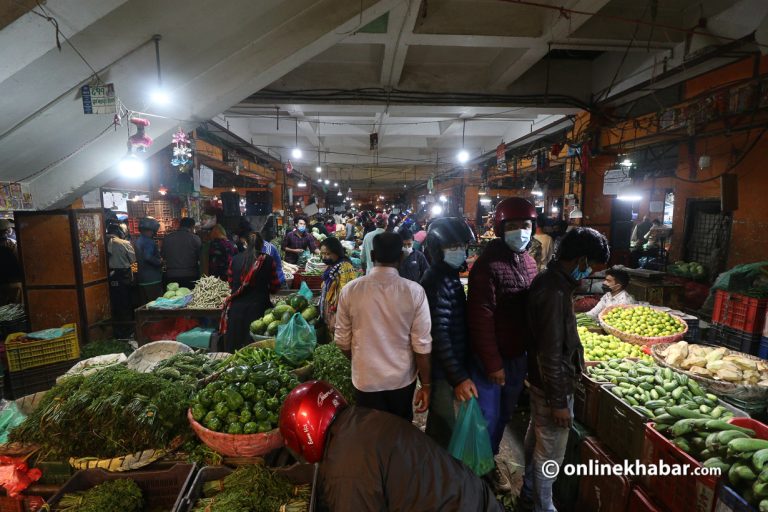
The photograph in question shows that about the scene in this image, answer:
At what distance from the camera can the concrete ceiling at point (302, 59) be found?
12.5ft

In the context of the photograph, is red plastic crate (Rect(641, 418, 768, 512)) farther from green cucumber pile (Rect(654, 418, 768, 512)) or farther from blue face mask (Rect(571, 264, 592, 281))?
blue face mask (Rect(571, 264, 592, 281))

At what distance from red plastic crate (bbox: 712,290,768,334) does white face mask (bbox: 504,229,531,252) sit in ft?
11.7

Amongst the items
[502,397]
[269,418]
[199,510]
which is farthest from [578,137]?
[199,510]

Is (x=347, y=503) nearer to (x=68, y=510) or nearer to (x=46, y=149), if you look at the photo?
(x=68, y=510)

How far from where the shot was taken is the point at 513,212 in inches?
111

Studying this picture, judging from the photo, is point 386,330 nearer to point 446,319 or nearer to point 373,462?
point 446,319

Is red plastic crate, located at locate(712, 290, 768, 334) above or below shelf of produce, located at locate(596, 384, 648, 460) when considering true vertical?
above

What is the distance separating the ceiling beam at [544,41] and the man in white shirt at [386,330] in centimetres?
446

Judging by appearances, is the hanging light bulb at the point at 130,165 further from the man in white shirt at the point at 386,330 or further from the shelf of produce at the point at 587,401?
the shelf of produce at the point at 587,401

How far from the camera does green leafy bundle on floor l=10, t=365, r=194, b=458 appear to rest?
246cm

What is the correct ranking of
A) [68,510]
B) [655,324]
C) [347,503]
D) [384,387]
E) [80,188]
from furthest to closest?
[80,188]
[655,324]
[384,387]
[68,510]
[347,503]

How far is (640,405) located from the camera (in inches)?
117

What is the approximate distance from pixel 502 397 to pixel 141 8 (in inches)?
204

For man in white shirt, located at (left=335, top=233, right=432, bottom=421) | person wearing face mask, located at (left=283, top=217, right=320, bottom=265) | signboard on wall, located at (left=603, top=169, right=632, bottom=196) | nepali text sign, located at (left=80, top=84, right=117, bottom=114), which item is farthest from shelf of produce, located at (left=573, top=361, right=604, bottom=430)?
person wearing face mask, located at (left=283, top=217, right=320, bottom=265)
